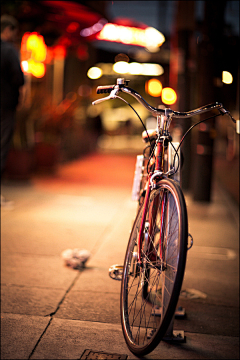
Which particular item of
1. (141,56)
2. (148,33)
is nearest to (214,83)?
(148,33)

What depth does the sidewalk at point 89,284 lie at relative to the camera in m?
2.76

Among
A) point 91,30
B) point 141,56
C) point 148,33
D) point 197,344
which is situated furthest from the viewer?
point 141,56

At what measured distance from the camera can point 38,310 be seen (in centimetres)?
321

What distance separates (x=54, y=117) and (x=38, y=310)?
28.2ft

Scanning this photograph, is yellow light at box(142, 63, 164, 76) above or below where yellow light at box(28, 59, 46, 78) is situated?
above

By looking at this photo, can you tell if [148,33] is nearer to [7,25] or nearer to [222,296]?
[7,25]

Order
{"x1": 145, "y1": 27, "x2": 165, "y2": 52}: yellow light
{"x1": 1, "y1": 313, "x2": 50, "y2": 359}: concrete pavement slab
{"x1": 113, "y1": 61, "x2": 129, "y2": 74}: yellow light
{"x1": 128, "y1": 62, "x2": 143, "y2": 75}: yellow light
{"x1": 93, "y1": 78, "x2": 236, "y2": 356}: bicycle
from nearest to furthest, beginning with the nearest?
1. {"x1": 93, "y1": 78, "x2": 236, "y2": 356}: bicycle
2. {"x1": 1, "y1": 313, "x2": 50, "y2": 359}: concrete pavement slab
3. {"x1": 113, "y1": 61, "x2": 129, "y2": 74}: yellow light
4. {"x1": 145, "y1": 27, "x2": 165, "y2": 52}: yellow light
5. {"x1": 128, "y1": 62, "x2": 143, "y2": 75}: yellow light

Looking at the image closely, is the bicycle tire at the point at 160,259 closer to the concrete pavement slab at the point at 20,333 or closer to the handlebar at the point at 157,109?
the handlebar at the point at 157,109

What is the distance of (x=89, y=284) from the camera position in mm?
3768

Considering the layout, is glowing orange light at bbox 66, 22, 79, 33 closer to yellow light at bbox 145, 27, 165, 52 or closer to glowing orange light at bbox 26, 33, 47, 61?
glowing orange light at bbox 26, 33, 47, 61

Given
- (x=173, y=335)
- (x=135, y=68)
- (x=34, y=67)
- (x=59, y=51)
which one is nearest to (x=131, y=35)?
(x=135, y=68)

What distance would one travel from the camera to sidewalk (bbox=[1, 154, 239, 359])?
109 inches

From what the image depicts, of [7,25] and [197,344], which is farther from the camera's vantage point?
[7,25]

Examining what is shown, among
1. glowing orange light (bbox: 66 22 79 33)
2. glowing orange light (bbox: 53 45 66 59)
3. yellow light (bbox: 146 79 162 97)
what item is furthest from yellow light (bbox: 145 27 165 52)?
glowing orange light (bbox: 66 22 79 33)
